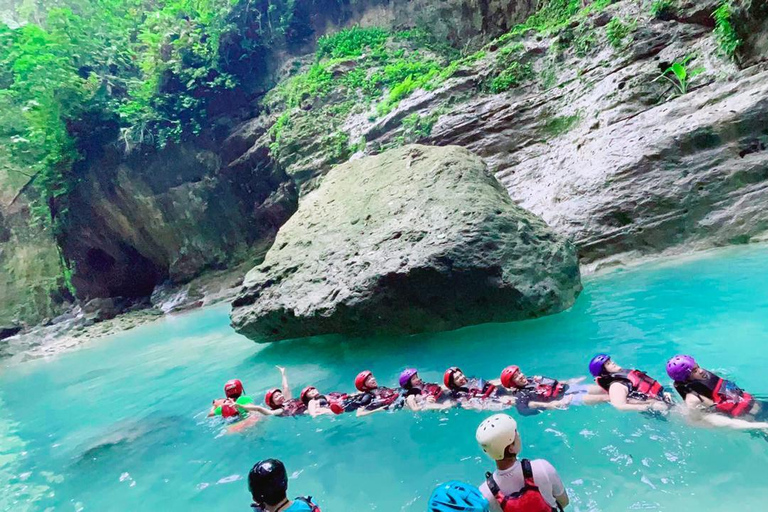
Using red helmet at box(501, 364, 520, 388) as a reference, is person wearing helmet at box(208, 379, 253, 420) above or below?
below

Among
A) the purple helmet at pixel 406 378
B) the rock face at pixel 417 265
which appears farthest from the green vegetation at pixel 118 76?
the purple helmet at pixel 406 378

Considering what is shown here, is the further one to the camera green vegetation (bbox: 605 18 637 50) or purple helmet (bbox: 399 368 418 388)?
green vegetation (bbox: 605 18 637 50)

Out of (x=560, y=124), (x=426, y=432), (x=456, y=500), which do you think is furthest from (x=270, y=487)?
(x=560, y=124)

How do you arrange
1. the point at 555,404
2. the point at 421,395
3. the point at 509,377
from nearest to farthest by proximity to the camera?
the point at 555,404 → the point at 509,377 → the point at 421,395

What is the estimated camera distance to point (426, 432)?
457cm

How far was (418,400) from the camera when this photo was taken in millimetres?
5031

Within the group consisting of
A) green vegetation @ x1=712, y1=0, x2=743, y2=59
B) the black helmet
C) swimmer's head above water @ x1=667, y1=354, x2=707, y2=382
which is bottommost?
swimmer's head above water @ x1=667, y1=354, x2=707, y2=382

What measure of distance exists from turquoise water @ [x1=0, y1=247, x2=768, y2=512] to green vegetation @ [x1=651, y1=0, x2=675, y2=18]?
24.2ft

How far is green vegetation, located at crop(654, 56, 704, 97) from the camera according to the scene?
1000cm

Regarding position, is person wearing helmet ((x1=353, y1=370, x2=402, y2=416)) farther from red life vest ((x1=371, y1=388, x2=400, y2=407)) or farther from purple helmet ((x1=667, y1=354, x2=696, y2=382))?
purple helmet ((x1=667, y1=354, x2=696, y2=382))

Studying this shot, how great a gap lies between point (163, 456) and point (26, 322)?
83.5 ft

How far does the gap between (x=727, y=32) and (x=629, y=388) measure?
9359 millimetres

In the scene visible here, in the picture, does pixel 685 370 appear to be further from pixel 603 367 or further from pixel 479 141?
pixel 479 141

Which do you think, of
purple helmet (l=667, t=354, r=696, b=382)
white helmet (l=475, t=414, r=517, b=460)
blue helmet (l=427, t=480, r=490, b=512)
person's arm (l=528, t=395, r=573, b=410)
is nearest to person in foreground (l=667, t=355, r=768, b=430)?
purple helmet (l=667, t=354, r=696, b=382)
